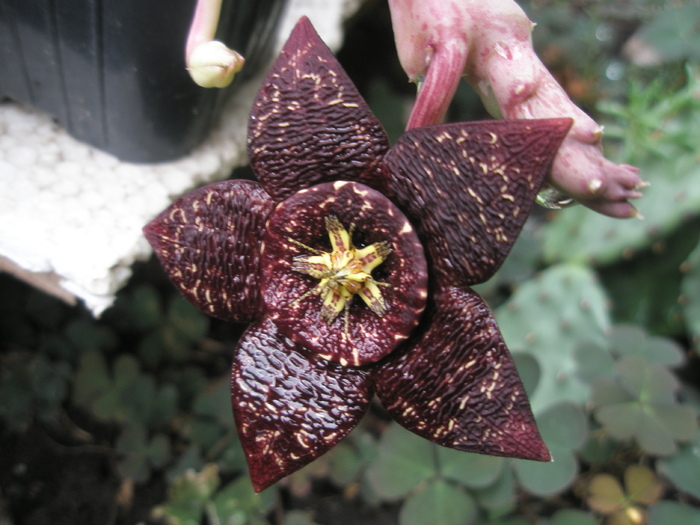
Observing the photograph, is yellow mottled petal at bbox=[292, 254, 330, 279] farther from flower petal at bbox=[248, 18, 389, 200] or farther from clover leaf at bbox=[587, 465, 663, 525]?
clover leaf at bbox=[587, 465, 663, 525]

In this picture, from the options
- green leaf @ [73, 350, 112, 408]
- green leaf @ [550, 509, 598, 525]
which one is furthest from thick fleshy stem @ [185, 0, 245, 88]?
green leaf @ [550, 509, 598, 525]

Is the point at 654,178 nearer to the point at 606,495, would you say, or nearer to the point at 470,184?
the point at 606,495

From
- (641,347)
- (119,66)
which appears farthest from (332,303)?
(641,347)

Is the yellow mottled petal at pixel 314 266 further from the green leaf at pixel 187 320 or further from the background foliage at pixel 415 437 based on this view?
the green leaf at pixel 187 320

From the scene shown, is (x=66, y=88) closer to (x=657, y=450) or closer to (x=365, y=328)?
(x=365, y=328)

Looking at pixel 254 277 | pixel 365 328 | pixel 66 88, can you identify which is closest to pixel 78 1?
pixel 66 88

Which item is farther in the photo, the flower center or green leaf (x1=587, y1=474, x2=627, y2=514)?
green leaf (x1=587, y1=474, x2=627, y2=514)
